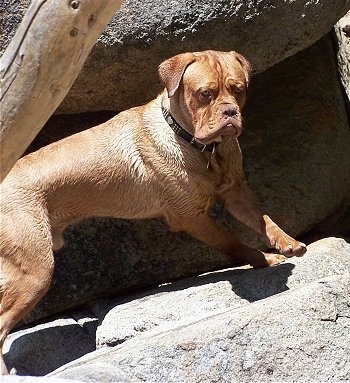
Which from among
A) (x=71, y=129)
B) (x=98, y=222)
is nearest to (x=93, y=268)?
(x=98, y=222)

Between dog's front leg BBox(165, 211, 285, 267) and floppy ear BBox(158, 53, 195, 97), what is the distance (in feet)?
2.72

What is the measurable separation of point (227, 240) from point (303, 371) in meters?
1.64

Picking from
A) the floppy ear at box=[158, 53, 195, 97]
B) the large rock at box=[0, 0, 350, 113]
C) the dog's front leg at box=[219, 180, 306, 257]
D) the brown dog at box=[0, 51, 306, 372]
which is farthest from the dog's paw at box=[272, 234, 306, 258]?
the large rock at box=[0, 0, 350, 113]

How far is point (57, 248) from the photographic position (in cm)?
612

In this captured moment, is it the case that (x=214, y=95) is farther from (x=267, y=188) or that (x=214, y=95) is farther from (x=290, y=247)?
(x=267, y=188)

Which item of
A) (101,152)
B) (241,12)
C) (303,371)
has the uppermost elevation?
(241,12)

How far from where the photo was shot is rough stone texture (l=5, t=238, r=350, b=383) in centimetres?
566

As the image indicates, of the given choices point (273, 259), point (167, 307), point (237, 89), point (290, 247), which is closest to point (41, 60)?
point (237, 89)

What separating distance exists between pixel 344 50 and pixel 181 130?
2373mm

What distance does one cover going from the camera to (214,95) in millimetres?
5527

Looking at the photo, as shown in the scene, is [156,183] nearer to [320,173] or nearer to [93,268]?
[93,268]

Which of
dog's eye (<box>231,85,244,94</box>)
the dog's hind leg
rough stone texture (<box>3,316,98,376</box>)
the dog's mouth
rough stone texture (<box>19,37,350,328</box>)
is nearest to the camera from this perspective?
the dog's mouth

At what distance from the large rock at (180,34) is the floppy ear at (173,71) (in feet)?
1.61

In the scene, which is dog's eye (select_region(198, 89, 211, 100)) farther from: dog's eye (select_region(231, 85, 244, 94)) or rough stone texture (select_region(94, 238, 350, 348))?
rough stone texture (select_region(94, 238, 350, 348))
